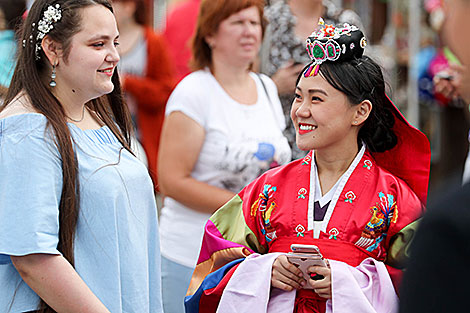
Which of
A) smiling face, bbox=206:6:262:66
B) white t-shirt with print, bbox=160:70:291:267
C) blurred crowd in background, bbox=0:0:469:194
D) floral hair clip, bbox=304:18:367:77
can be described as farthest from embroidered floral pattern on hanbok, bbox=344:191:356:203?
blurred crowd in background, bbox=0:0:469:194

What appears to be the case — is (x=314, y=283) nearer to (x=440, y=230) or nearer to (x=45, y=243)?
(x=45, y=243)

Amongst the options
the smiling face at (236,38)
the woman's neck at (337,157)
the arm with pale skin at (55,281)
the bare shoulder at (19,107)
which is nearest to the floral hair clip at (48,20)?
the bare shoulder at (19,107)

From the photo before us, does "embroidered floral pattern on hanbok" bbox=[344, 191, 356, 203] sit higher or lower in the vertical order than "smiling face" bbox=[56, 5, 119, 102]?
lower

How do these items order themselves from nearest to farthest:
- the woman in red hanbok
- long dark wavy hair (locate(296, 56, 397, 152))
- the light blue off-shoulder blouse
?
the light blue off-shoulder blouse
the woman in red hanbok
long dark wavy hair (locate(296, 56, 397, 152))

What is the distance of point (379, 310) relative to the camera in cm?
204

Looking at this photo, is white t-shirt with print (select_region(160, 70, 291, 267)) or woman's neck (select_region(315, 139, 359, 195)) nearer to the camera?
woman's neck (select_region(315, 139, 359, 195))

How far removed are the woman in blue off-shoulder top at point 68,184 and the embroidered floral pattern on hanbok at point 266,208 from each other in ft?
1.19

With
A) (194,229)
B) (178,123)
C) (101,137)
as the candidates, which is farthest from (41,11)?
(194,229)

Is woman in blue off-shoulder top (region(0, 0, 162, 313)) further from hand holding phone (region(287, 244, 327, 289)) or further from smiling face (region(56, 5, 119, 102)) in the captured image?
hand holding phone (region(287, 244, 327, 289))

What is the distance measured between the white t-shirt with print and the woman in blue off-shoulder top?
0.80m

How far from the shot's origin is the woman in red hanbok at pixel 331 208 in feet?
6.84

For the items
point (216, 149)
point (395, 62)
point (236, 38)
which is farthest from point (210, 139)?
point (395, 62)

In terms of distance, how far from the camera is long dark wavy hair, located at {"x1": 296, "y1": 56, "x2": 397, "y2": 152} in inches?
86.3

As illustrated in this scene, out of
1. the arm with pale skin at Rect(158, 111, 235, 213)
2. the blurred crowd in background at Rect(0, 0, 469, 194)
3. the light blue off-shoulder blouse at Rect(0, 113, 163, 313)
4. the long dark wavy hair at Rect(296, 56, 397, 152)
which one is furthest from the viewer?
the blurred crowd in background at Rect(0, 0, 469, 194)
